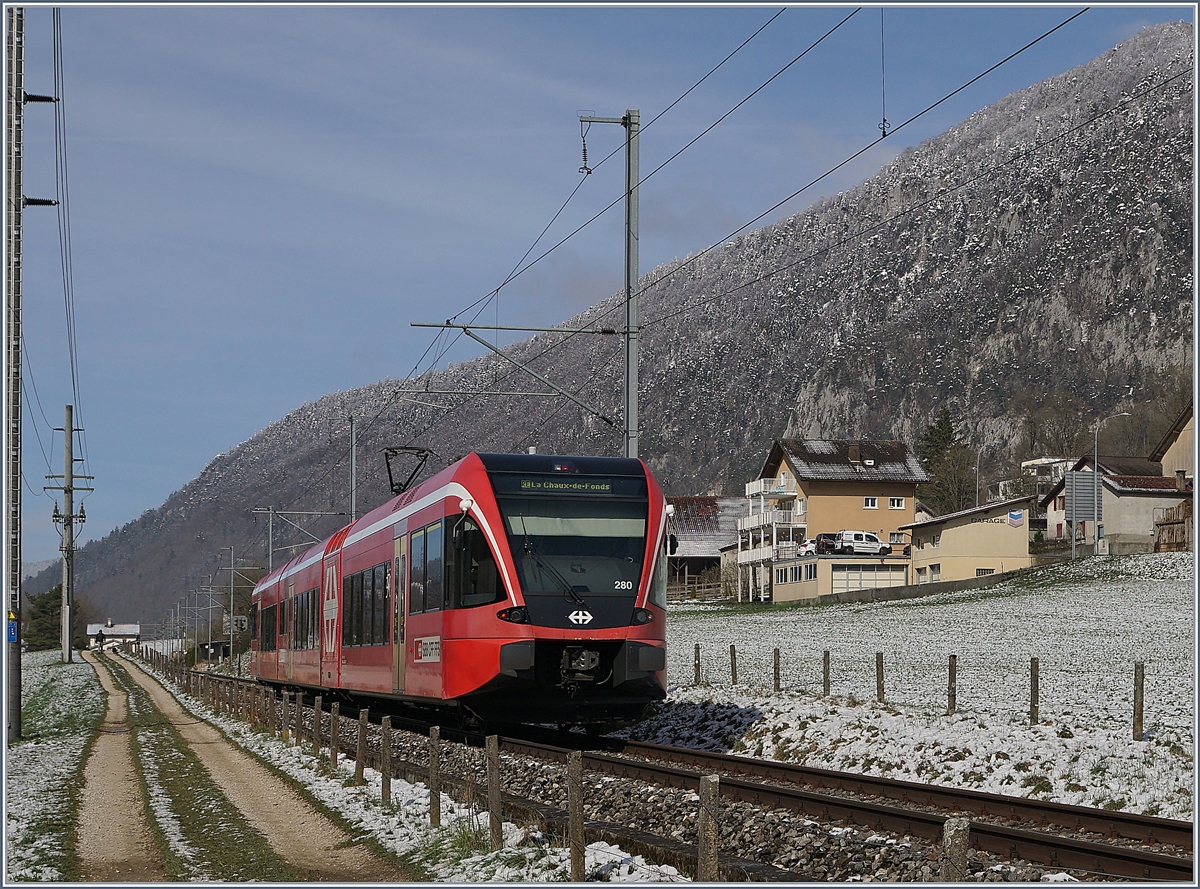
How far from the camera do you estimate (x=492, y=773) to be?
39.8ft

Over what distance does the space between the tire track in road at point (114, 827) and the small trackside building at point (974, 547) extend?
204 ft

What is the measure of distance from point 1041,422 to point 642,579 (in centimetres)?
16128

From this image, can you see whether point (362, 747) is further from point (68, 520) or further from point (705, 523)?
point (705, 523)

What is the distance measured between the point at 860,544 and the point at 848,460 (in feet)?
53.2

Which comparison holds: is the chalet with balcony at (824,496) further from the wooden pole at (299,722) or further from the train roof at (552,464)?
the train roof at (552,464)

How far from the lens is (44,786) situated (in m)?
19.1

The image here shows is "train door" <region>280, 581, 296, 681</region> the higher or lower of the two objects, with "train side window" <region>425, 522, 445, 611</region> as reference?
lower

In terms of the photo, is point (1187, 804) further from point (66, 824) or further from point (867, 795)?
point (66, 824)

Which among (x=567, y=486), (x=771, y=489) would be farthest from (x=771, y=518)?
(x=567, y=486)

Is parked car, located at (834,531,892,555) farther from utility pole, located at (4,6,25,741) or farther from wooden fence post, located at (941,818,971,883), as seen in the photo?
wooden fence post, located at (941,818,971,883)

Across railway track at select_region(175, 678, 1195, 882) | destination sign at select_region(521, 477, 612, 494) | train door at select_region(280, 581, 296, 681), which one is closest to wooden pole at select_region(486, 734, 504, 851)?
railway track at select_region(175, 678, 1195, 882)

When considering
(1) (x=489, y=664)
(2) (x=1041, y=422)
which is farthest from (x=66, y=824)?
(2) (x=1041, y=422)

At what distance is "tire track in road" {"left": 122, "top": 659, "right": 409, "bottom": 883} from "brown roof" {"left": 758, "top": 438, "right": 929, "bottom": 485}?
74.3 metres

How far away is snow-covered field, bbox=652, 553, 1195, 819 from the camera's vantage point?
1532cm
